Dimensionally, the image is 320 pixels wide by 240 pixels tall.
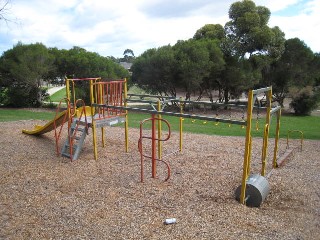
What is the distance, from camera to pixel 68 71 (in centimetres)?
2241

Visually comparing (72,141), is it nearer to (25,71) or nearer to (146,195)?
(146,195)

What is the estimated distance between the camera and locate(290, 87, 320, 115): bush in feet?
72.7

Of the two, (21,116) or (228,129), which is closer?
(228,129)

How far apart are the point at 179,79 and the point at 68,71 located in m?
8.06

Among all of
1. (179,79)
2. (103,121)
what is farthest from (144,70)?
(103,121)

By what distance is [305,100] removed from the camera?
2230 cm

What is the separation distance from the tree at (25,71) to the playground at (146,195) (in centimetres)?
1268

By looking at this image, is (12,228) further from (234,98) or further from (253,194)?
(234,98)

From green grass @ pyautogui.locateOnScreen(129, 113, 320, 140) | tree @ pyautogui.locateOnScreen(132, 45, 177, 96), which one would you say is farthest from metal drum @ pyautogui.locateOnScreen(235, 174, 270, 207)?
tree @ pyautogui.locateOnScreen(132, 45, 177, 96)

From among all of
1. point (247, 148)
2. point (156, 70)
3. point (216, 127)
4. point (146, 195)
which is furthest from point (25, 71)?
point (247, 148)

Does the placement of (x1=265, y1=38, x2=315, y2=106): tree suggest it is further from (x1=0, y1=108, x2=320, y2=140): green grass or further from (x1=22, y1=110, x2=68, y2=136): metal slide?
(x1=22, y1=110, x2=68, y2=136): metal slide

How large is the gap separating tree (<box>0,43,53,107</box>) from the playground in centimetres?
1268

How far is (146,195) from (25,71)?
56.8ft

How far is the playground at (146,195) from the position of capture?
4176mm
